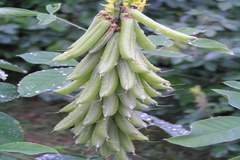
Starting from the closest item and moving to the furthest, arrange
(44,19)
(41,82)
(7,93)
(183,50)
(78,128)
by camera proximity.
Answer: (78,128), (41,82), (7,93), (44,19), (183,50)

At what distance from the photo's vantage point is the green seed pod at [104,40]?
1.37 m

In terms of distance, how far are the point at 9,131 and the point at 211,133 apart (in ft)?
2.69

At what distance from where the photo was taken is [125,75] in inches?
52.8

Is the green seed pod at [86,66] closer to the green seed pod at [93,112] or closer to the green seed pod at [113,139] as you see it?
the green seed pod at [93,112]

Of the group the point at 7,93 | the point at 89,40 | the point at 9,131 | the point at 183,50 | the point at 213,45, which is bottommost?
the point at 183,50

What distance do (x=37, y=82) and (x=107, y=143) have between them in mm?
408

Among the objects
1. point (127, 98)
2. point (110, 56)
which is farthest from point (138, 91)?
point (110, 56)

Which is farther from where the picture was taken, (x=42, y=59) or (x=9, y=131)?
(x=42, y=59)

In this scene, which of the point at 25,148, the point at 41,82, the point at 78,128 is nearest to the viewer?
the point at 25,148

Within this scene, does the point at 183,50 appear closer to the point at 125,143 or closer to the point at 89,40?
the point at 125,143

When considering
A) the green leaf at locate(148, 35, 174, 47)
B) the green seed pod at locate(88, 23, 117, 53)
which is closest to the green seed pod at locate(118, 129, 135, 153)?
the green seed pod at locate(88, 23, 117, 53)

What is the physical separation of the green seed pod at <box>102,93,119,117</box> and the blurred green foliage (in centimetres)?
132

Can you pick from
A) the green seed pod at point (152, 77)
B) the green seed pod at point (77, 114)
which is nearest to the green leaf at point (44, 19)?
the green seed pod at point (77, 114)

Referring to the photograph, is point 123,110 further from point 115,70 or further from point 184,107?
point 184,107
